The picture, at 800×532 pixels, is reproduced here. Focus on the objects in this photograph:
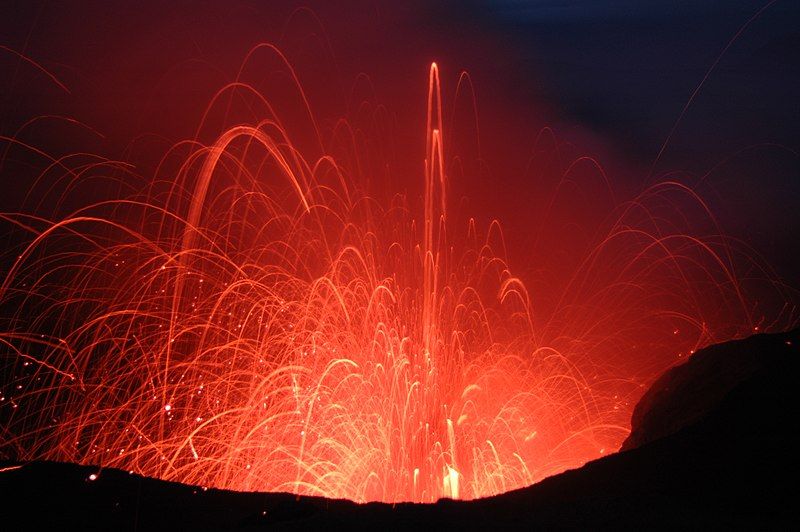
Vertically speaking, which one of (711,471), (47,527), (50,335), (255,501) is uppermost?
(50,335)

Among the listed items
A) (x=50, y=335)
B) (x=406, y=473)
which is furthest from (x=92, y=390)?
(x=406, y=473)

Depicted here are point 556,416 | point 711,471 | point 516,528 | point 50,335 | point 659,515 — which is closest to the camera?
point 516,528

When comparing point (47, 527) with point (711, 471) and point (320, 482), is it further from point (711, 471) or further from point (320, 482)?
point (320, 482)

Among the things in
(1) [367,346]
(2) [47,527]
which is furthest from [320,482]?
(2) [47,527]

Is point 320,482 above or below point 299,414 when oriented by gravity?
below

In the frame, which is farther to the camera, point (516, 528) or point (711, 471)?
point (711, 471)

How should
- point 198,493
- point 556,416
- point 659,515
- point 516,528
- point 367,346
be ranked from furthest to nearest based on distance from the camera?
point 556,416
point 367,346
point 198,493
point 659,515
point 516,528
